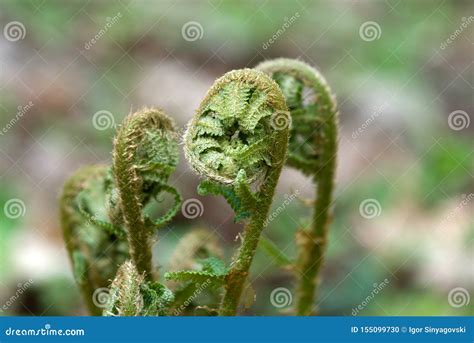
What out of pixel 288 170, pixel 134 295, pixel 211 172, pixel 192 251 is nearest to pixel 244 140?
pixel 211 172

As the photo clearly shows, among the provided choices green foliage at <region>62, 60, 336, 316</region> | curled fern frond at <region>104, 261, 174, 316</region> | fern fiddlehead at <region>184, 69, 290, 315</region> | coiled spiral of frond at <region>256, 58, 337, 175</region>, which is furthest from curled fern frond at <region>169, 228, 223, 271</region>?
fern fiddlehead at <region>184, 69, 290, 315</region>

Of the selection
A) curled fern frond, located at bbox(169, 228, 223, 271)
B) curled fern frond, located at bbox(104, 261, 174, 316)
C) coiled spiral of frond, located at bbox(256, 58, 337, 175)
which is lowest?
curled fern frond, located at bbox(104, 261, 174, 316)

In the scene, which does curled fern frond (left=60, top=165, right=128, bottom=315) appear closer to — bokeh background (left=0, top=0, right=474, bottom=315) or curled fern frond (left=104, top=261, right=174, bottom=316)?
curled fern frond (left=104, top=261, right=174, bottom=316)

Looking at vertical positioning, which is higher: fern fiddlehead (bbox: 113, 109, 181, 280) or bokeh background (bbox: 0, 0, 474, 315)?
bokeh background (bbox: 0, 0, 474, 315)

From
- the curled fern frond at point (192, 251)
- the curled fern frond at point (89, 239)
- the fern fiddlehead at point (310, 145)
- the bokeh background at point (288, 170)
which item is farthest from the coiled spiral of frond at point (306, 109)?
the bokeh background at point (288, 170)

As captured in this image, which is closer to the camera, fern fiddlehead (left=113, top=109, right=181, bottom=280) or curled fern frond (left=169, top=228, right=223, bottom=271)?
fern fiddlehead (left=113, top=109, right=181, bottom=280)

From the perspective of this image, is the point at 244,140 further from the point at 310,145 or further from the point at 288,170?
the point at 288,170

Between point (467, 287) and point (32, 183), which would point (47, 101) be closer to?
point (32, 183)

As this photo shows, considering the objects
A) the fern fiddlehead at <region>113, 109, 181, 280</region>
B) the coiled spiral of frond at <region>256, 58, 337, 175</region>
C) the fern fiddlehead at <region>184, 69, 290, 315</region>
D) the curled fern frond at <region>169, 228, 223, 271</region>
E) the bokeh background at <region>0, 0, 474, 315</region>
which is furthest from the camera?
the bokeh background at <region>0, 0, 474, 315</region>
